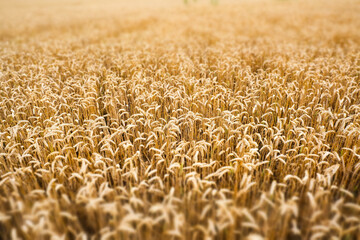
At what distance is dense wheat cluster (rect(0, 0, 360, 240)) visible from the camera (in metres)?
1.60

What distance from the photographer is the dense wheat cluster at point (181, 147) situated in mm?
1597

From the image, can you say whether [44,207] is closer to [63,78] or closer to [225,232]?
[225,232]

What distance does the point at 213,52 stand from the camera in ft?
20.5

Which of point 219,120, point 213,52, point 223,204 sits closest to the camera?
point 223,204

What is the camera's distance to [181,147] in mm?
2469

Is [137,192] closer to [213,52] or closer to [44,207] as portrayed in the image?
[44,207]

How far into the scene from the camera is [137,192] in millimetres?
1928

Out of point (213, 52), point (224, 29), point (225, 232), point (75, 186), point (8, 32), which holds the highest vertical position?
point (8, 32)

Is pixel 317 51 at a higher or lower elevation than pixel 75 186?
higher

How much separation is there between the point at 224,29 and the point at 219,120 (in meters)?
10.1

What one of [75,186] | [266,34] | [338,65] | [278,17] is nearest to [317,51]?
[338,65]

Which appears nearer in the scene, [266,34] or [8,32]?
[266,34]

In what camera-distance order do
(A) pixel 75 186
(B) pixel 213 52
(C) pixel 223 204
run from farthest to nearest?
(B) pixel 213 52 → (A) pixel 75 186 → (C) pixel 223 204

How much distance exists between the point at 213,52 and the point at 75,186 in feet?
17.4
